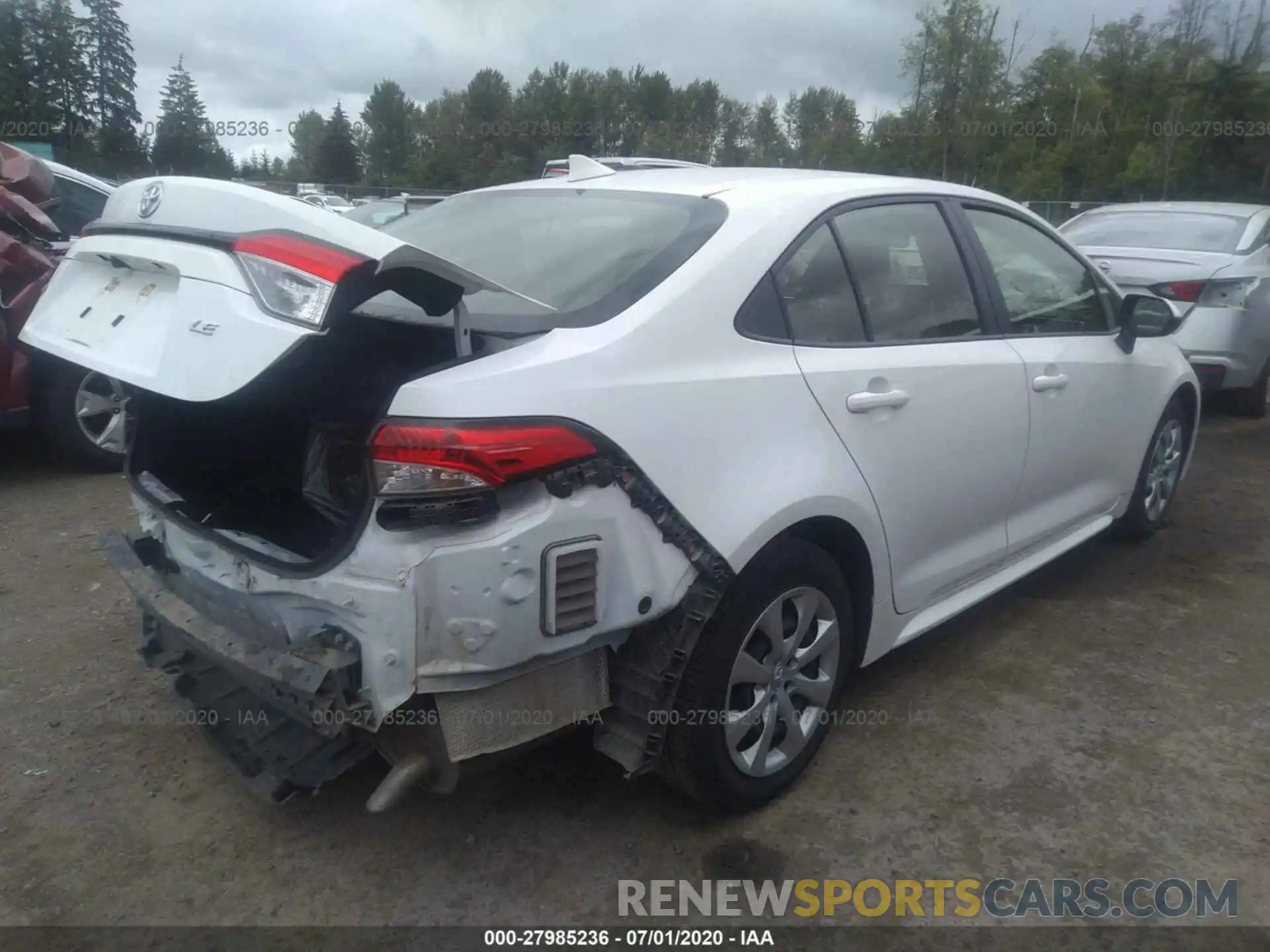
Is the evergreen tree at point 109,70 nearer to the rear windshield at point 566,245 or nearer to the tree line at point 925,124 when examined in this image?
the tree line at point 925,124

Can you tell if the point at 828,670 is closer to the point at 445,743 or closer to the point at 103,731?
the point at 445,743

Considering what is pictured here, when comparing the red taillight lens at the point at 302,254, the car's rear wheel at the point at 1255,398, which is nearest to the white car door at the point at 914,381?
the red taillight lens at the point at 302,254

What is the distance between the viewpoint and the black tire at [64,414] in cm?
538

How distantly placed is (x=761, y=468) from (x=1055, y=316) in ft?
6.24

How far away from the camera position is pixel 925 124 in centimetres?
2900

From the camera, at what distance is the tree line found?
22.2 meters

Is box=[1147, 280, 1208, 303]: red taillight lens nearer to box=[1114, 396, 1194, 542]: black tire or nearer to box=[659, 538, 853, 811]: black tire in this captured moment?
box=[1114, 396, 1194, 542]: black tire

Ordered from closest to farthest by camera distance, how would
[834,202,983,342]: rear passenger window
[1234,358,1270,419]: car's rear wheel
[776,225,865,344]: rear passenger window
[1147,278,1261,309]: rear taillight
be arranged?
[776,225,865,344]: rear passenger window → [834,202,983,342]: rear passenger window → [1147,278,1261,309]: rear taillight → [1234,358,1270,419]: car's rear wheel

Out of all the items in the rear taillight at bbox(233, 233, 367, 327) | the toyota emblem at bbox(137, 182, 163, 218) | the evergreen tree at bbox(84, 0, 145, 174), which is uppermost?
the evergreen tree at bbox(84, 0, 145, 174)

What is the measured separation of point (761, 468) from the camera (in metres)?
2.47

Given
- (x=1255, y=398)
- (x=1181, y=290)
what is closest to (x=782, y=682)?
(x=1181, y=290)

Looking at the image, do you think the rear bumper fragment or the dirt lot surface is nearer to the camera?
the rear bumper fragment

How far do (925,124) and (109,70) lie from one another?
21.5 m

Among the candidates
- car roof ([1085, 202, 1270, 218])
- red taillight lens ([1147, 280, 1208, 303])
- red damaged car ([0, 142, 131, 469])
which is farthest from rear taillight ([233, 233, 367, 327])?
car roof ([1085, 202, 1270, 218])
